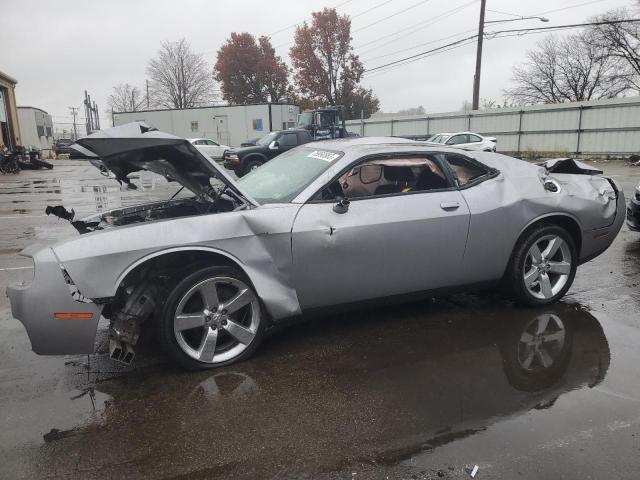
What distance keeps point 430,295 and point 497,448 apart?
5.46 feet

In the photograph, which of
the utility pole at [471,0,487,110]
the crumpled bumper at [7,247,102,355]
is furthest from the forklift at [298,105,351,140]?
the crumpled bumper at [7,247,102,355]

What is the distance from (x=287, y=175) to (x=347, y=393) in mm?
1902

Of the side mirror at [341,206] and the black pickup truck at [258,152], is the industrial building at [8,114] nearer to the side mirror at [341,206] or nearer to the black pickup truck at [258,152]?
the black pickup truck at [258,152]

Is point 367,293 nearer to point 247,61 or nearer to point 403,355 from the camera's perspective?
point 403,355

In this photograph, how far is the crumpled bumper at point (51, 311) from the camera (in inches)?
121

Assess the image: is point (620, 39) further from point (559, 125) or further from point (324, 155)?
point (324, 155)

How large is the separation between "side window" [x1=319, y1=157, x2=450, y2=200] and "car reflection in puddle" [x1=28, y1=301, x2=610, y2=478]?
1.14 m

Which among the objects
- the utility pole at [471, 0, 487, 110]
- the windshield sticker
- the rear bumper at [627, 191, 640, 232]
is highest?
the utility pole at [471, 0, 487, 110]

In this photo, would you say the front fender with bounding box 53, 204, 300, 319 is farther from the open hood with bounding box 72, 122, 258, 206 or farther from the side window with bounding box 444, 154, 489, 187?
the side window with bounding box 444, 154, 489, 187

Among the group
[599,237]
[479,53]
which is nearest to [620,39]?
[479,53]

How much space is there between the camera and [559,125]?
2686cm

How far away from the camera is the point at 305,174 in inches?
160

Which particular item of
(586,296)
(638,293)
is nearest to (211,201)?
(586,296)

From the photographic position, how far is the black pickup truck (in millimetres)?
19125
